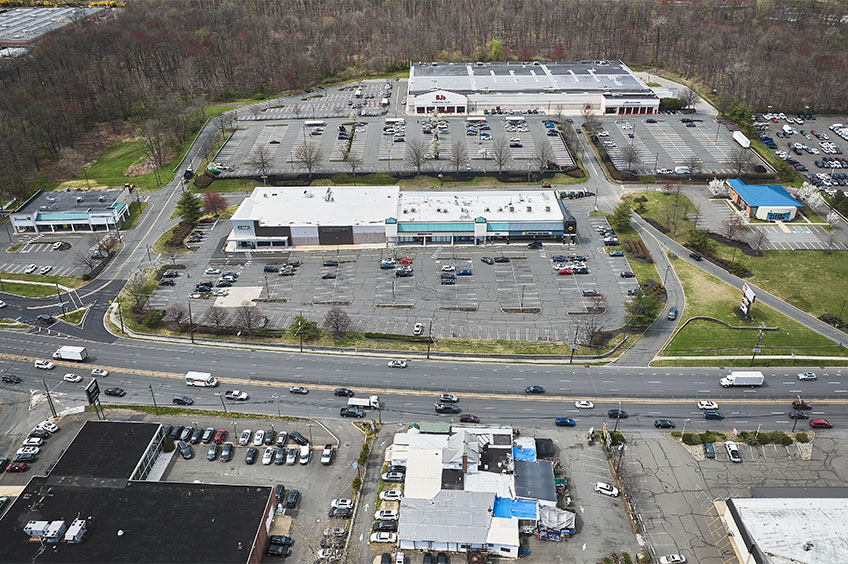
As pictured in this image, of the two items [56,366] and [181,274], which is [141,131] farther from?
[56,366]

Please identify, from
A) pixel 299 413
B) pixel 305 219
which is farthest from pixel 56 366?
pixel 305 219

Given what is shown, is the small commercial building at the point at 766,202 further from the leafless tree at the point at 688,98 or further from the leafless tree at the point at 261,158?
the leafless tree at the point at 261,158

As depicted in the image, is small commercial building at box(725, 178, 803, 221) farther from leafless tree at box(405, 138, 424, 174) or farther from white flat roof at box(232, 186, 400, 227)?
white flat roof at box(232, 186, 400, 227)

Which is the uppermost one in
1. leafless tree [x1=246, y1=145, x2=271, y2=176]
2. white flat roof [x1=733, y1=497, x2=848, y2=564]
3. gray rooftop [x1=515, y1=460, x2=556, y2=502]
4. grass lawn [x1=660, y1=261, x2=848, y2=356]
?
leafless tree [x1=246, y1=145, x2=271, y2=176]

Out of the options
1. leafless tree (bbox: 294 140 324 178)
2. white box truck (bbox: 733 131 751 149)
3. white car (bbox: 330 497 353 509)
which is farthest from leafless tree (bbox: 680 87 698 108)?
white car (bbox: 330 497 353 509)

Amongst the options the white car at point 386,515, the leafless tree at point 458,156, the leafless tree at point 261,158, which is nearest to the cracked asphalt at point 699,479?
the white car at point 386,515

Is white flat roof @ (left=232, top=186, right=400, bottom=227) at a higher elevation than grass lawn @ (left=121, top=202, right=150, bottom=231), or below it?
higher

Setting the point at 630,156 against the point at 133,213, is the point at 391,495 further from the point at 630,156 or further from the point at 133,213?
the point at 630,156
